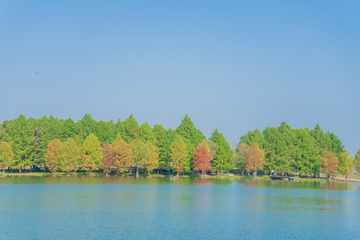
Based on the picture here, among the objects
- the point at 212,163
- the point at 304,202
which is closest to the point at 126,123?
the point at 212,163

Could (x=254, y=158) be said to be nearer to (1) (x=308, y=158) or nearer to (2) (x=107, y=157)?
(1) (x=308, y=158)

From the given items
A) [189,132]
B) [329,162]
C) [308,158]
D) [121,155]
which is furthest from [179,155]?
[329,162]

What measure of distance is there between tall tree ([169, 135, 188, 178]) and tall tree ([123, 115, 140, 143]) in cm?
2767

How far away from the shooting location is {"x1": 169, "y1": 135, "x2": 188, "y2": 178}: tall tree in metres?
132

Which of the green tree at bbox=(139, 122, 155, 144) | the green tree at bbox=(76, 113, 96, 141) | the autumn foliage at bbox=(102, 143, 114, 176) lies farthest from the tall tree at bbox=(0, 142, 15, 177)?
the green tree at bbox=(139, 122, 155, 144)

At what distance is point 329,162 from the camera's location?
138 meters

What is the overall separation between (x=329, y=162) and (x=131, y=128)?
9163 cm

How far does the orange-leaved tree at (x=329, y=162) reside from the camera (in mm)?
137125

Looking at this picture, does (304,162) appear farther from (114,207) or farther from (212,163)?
(114,207)

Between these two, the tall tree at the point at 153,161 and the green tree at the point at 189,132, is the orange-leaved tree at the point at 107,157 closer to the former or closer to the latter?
the tall tree at the point at 153,161

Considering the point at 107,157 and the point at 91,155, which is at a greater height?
the point at 91,155

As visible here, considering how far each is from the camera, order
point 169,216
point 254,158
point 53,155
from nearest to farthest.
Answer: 1. point 169,216
2. point 53,155
3. point 254,158

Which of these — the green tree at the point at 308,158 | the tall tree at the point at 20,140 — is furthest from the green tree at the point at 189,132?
the tall tree at the point at 20,140

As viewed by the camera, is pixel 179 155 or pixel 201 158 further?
pixel 179 155
